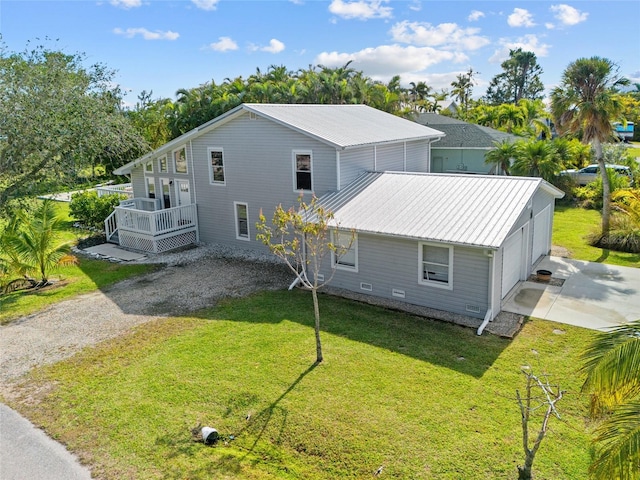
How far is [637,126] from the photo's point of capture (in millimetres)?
65062

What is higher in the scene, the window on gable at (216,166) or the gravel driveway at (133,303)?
the window on gable at (216,166)

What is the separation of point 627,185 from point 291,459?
22.6 m

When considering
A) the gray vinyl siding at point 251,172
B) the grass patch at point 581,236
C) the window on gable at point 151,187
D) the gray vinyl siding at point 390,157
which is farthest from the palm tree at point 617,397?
the window on gable at point 151,187

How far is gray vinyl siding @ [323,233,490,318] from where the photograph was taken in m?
11.8

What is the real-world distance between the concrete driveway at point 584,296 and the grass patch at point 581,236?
3.63 ft

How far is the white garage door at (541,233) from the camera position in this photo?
1554cm

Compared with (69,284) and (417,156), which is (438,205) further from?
(69,284)

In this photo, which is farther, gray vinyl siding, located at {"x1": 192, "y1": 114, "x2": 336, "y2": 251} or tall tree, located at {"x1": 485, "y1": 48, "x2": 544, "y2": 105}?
tall tree, located at {"x1": 485, "y1": 48, "x2": 544, "y2": 105}

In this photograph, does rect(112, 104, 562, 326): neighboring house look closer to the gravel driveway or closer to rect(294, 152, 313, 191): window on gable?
rect(294, 152, 313, 191): window on gable

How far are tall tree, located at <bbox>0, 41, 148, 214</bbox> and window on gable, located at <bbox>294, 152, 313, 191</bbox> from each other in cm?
614

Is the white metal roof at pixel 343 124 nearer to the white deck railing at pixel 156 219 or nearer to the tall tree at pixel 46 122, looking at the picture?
the tall tree at pixel 46 122

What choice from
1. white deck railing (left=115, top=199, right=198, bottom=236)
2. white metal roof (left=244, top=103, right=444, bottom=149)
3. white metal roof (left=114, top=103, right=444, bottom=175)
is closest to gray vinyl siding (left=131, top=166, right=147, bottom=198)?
white metal roof (left=114, top=103, right=444, bottom=175)

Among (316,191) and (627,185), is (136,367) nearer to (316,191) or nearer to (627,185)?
(316,191)

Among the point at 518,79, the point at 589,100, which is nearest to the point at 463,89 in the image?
the point at 518,79
